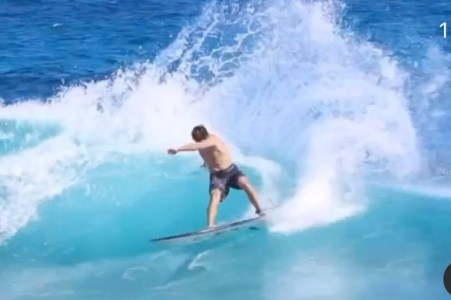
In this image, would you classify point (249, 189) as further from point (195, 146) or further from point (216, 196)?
point (195, 146)

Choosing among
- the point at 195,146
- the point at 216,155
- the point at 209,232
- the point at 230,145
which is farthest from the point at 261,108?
the point at 209,232

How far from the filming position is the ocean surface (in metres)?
4.97

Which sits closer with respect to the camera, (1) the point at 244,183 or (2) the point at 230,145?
(1) the point at 244,183

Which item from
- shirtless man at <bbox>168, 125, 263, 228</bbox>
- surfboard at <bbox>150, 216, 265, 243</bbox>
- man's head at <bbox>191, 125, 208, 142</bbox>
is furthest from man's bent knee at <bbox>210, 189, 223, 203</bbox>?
man's head at <bbox>191, 125, 208, 142</bbox>

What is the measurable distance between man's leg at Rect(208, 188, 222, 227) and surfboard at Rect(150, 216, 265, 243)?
35 mm

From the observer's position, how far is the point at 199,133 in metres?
4.94

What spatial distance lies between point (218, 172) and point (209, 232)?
248mm

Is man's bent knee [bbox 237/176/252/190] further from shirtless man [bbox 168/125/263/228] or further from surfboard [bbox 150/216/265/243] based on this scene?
surfboard [bbox 150/216/265/243]

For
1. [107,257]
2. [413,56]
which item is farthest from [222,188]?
[413,56]

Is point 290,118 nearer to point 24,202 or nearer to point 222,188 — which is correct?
point 222,188

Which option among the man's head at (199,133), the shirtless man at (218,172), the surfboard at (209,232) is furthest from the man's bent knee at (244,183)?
the man's head at (199,133)

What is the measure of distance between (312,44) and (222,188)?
2.44 feet

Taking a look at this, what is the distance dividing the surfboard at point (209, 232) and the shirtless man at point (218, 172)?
3cm

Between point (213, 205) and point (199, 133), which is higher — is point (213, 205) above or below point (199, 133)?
below
